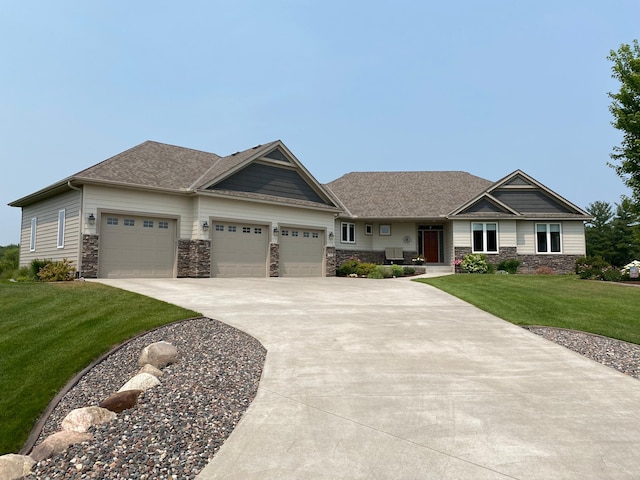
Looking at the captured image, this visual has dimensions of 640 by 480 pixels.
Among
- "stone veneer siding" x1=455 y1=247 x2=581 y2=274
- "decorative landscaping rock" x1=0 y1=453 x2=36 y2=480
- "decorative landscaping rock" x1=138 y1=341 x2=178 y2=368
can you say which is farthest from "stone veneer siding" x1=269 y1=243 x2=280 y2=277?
"decorative landscaping rock" x1=0 y1=453 x2=36 y2=480

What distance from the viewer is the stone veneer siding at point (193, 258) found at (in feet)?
58.2

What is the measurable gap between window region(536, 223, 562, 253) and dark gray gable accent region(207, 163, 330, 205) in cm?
1266

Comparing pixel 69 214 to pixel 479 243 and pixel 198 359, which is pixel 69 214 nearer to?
pixel 198 359

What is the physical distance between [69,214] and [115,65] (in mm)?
5976

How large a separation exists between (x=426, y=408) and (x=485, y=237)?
21.7 metres

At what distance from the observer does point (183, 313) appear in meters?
9.09

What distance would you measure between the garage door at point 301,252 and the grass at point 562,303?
6.89 meters

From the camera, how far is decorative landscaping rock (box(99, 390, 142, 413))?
460 centimetres

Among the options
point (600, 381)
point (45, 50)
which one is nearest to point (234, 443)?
point (600, 381)

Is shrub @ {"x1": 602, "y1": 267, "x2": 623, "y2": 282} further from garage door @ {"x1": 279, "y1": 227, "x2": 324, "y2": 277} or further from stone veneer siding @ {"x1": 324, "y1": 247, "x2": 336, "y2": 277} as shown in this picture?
garage door @ {"x1": 279, "y1": 227, "x2": 324, "y2": 277}

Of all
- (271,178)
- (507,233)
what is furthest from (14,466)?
(507,233)

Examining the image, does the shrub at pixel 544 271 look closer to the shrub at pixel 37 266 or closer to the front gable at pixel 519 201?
the front gable at pixel 519 201

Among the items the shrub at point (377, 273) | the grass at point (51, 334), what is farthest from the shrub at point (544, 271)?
the grass at point (51, 334)

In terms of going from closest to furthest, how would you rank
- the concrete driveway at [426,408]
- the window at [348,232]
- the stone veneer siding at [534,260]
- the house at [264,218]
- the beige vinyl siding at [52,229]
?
1. the concrete driveway at [426,408]
2. the beige vinyl siding at [52,229]
3. the house at [264,218]
4. the stone veneer siding at [534,260]
5. the window at [348,232]
